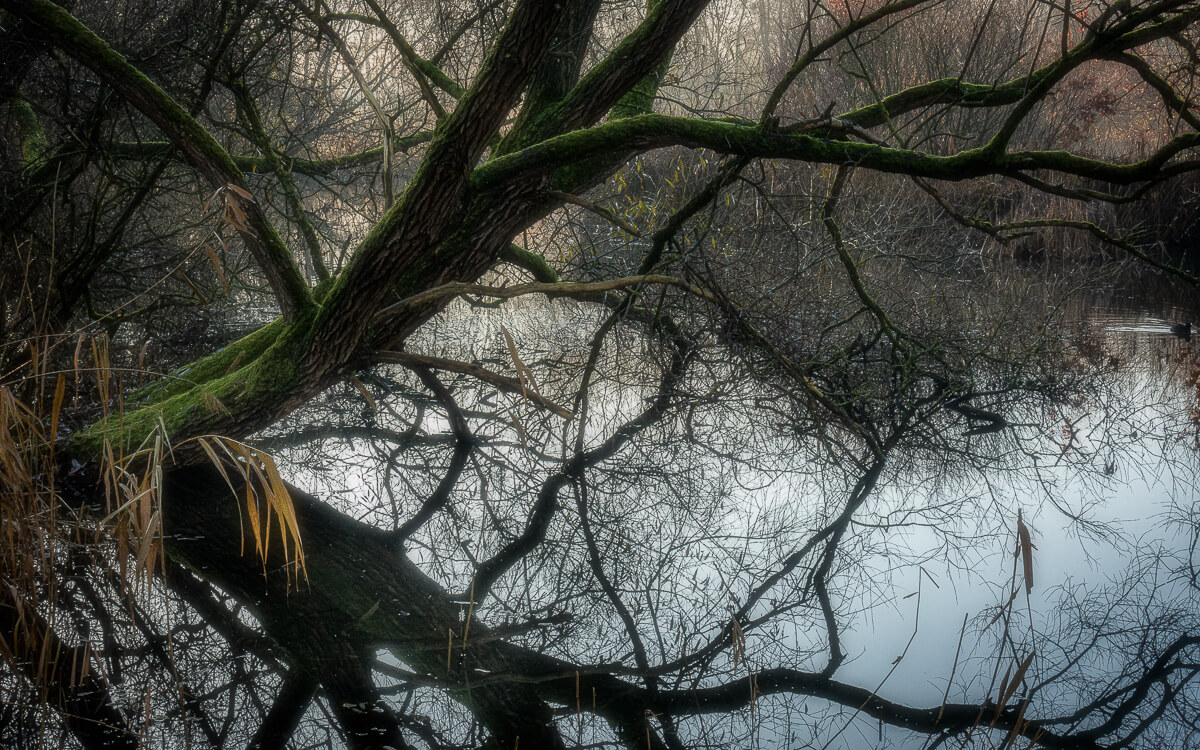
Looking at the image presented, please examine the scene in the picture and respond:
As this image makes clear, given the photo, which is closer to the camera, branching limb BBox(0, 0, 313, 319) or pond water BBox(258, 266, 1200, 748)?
pond water BBox(258, 266, 1200, 748)

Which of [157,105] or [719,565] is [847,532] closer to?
[719,565]

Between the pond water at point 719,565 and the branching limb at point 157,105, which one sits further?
the branching limb at point 157,105

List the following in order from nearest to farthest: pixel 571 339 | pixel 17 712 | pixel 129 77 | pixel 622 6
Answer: pixel 17 712 < pixel 129 77 < pixel 622 6 < pixel 571 339

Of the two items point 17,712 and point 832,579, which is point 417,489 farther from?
point 17,712

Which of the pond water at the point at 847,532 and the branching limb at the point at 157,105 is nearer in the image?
the pond water at the point at 847,532

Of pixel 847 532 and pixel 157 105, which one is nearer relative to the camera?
pixel 157 105

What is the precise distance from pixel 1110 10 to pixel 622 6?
3.00 m

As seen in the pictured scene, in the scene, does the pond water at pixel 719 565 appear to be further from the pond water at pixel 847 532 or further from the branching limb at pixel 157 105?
the branching limb at pixel 157 105

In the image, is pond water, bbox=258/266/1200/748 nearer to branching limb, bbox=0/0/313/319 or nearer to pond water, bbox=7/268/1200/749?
pond water, bbox=7/268/1200/749

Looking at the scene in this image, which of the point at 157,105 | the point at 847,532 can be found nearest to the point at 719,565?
the point at 847,532

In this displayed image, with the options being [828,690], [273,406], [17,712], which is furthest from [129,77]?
[828,690]

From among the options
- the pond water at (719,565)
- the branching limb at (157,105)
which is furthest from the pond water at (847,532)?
the branching limb at (157,105)

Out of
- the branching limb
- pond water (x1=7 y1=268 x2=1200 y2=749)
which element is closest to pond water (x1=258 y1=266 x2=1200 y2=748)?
pond water (x1=7 y1=268 x2=1200 y2=749)

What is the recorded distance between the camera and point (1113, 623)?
2891mm
